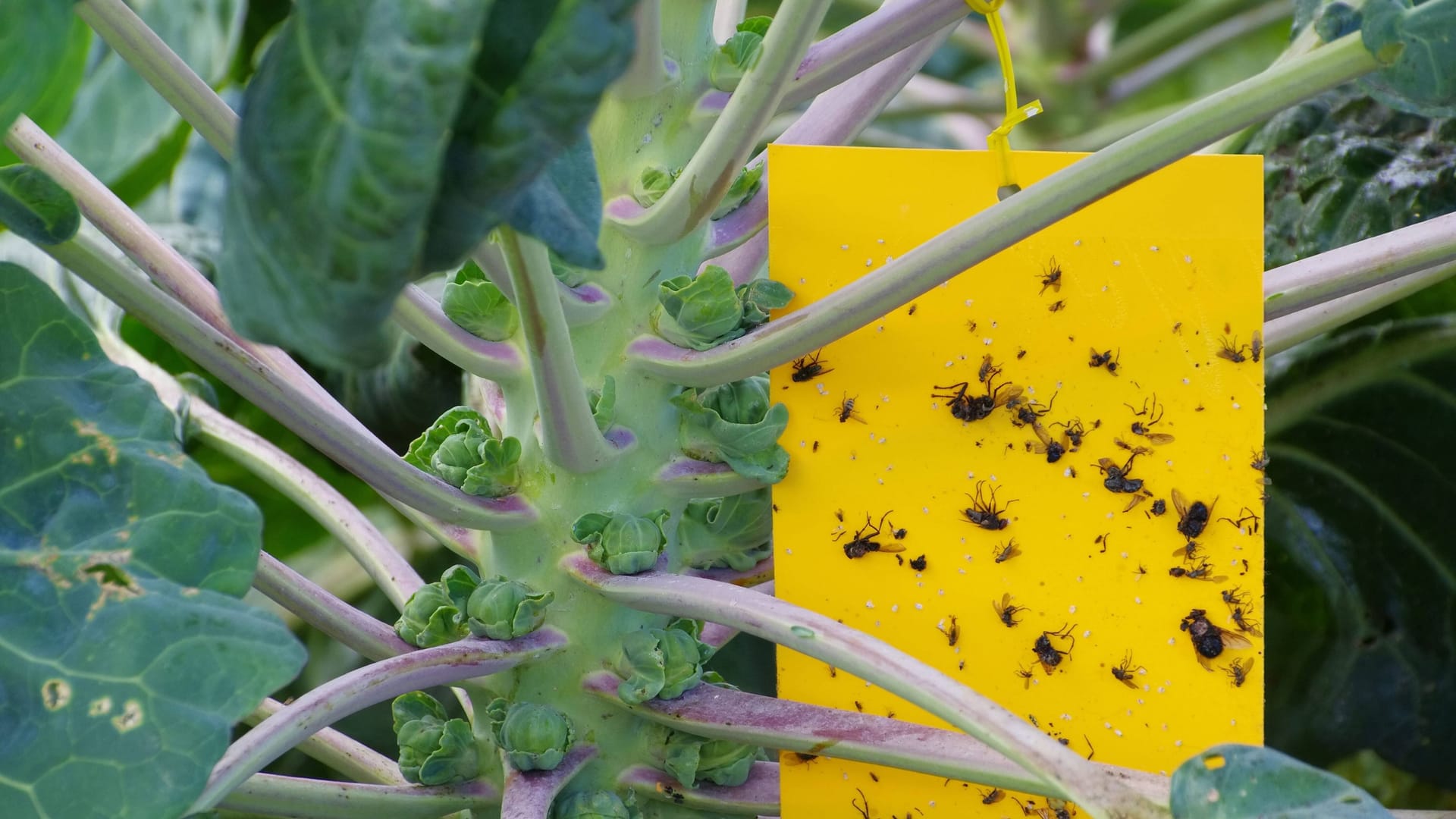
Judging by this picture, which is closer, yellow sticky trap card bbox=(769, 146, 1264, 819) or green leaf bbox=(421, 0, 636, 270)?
green leaf bbox=(421, 0, 636, 270)

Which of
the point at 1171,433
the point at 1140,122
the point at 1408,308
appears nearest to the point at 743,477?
the point at 1171,433

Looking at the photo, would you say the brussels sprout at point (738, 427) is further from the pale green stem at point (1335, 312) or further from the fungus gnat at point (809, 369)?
the pale green stem at point (1335, 312)

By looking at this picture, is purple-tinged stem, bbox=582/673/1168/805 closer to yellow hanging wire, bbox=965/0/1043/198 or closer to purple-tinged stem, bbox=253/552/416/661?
purple-tinged stem, bbox=253/552/416/661

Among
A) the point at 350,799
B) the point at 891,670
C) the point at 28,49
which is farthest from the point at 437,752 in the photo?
the point at 28,49

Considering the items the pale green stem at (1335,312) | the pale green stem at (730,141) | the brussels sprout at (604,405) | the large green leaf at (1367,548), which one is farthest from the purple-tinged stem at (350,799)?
the large green leaf at (1367,548)

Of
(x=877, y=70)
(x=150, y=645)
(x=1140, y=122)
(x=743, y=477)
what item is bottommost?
(x=150, y=645)

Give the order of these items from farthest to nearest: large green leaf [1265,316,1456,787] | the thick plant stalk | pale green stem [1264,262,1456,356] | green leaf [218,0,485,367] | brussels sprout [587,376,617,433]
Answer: large green leaf [1265,316,1456,787] → pale green stem [1264,262,1456,356] → brussels sprout [587,376,617,433] → the thick plant stalk → green leaf [218,0,485,367]

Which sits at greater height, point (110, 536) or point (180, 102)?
point (180, 102)

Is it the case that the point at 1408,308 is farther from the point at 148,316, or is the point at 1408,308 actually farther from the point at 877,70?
the point at 148,316

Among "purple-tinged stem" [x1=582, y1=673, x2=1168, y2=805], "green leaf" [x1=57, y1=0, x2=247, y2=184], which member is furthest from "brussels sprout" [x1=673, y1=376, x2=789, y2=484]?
"green leaf" [x1=57, y1=0, x2=247, y2=184]
